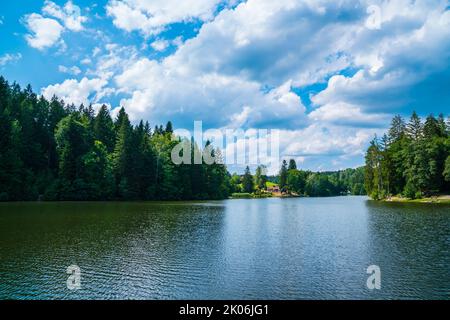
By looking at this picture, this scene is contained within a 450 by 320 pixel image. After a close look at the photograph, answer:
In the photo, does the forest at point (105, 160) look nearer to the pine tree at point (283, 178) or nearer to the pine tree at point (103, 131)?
the pine tree at point (103, 131)

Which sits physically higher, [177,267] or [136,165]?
[136,165]

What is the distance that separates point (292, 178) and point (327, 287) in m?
180

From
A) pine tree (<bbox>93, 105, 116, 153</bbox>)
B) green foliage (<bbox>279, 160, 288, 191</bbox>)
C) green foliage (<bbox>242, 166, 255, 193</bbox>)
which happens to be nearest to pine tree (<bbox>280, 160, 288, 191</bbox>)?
green foliage (<bbox>279, 160, 288, 191</bbox>)

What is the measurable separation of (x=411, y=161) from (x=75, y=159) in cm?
8207

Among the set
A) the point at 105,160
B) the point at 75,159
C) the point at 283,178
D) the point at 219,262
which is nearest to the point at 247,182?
the point at 283,178

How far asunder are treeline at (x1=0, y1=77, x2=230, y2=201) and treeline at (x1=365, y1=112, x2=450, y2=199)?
55226mm

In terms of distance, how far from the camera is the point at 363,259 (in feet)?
68.6

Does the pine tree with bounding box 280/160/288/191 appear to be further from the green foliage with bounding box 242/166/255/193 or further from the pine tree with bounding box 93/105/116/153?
the pine tree with bounding box 93/105/116/153

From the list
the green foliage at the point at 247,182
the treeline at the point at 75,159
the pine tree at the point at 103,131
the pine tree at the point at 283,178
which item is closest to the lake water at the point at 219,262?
the treeline at the point at 75,159

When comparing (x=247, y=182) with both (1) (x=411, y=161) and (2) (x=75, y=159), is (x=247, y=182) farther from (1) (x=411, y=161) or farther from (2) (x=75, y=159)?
(2) (x=75, y=159)

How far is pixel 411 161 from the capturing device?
8631 cm

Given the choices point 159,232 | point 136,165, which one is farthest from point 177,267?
point 136,165
